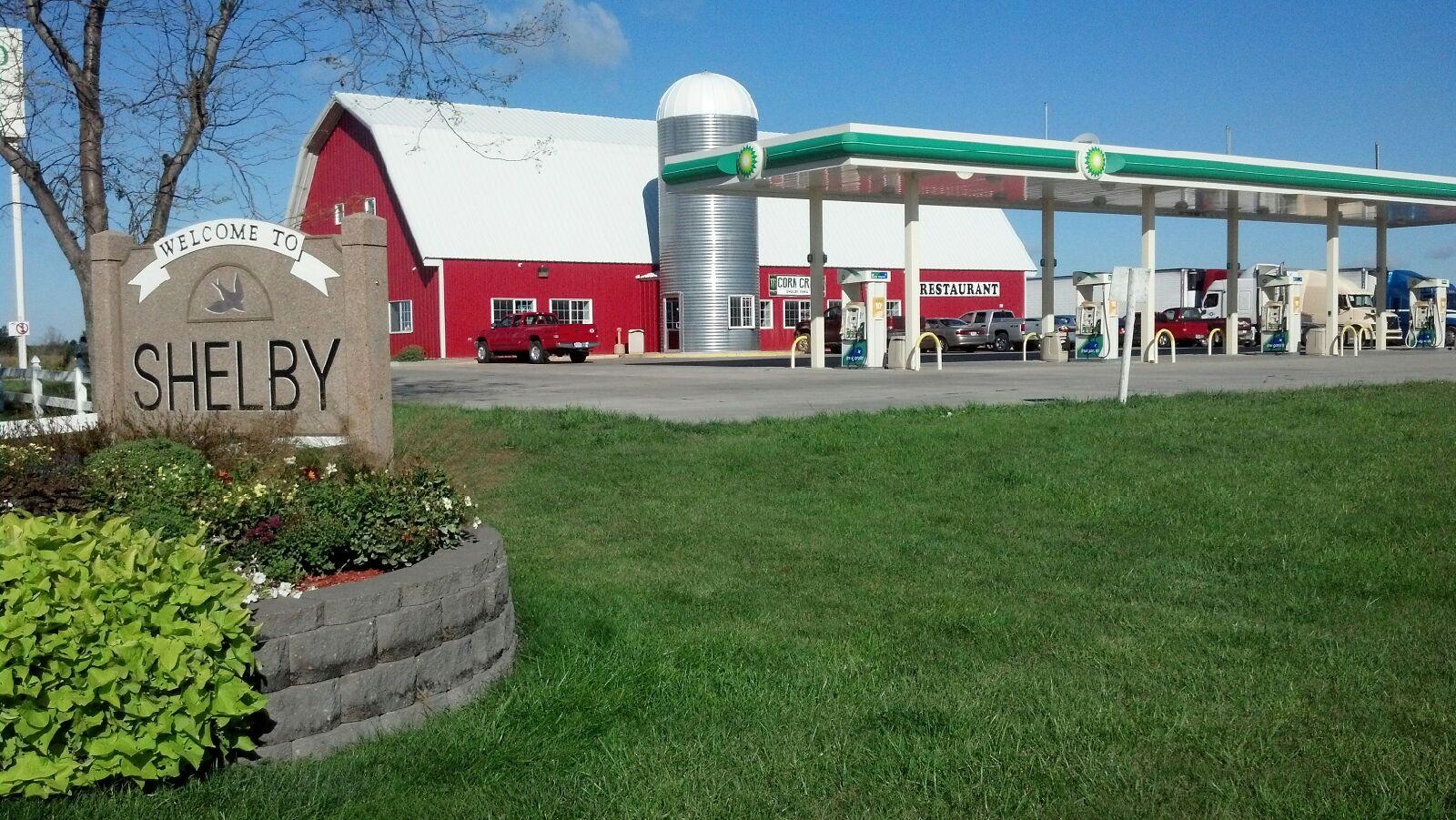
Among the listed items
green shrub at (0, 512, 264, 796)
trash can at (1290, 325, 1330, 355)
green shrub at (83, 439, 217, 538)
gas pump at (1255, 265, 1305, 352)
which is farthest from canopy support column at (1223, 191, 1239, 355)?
green shrub at (0, 512, 264, 796)

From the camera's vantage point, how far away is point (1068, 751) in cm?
508

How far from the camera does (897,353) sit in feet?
111

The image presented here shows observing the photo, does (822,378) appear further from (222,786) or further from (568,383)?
(222,786)

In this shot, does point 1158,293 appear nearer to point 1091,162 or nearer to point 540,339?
point 1091,162

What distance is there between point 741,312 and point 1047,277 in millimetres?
14566

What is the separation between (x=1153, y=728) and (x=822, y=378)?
78.2 feet

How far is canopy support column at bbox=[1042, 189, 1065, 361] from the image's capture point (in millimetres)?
39781

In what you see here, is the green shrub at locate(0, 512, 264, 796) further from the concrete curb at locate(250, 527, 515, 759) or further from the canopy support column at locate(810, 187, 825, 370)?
the canopy support column at locate(810, 187, 825, 370)

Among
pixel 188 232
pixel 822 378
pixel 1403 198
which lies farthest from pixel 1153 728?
pixel 1403 198

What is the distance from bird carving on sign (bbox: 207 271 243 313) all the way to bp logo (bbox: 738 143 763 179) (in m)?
25.0

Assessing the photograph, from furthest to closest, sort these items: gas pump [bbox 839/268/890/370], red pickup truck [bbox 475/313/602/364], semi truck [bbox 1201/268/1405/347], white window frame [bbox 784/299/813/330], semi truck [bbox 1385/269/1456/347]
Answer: semi truck [bbox 1385/269/1456/347] < white window frame [bbox 784/299/813/330] < semi truck [bbox 1201/268/1405/347] < red pickup truck [bbox 475/313/602/364] < gas pump [bbox 839/268/890/370]

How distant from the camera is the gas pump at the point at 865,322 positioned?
3447 cm

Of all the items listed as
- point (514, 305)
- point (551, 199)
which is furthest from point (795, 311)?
point (514, 305)

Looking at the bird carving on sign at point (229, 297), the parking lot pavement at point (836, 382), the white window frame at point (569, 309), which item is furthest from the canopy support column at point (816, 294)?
the bird carving on sign at point (229, 297)
